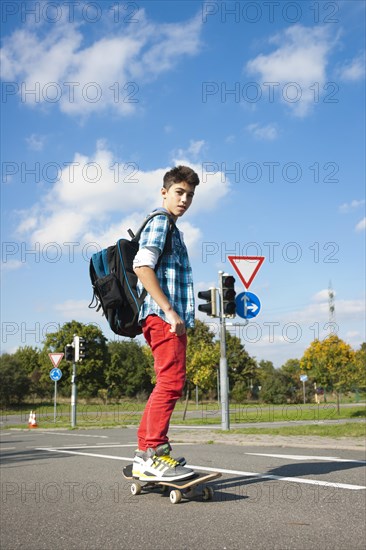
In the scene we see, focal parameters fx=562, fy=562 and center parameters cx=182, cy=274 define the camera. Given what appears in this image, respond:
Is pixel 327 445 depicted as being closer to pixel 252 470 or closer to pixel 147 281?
pixel 252 470

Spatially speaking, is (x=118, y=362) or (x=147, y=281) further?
(x=118, y=362)

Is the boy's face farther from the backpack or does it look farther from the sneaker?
the sneaker

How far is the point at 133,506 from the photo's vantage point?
358 cm

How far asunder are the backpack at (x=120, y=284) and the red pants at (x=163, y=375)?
18 centimetres

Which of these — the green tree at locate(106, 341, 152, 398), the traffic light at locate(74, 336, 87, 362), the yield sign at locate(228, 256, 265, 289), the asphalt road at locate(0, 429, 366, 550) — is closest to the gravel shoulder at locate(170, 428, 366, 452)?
the asphalt road at locate(0, 429, 366, 550)

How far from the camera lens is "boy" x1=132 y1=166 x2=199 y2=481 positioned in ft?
11.8

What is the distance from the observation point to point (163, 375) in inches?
145

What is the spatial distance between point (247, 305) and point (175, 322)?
33.9 ft

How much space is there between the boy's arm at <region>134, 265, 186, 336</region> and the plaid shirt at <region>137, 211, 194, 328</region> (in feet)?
0.35

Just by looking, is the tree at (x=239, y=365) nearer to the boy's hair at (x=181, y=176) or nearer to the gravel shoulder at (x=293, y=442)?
the gravel shoulder at (x=293, y=442)

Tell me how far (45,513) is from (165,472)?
0.79 metres

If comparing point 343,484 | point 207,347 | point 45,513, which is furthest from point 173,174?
point 207,347

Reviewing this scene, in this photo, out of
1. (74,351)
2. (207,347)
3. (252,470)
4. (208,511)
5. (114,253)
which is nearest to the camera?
(208,511)

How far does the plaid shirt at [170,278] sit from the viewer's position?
378 cm
